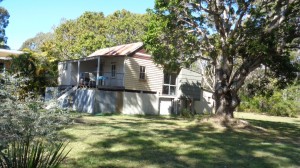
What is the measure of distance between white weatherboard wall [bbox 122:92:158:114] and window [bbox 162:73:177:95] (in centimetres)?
161

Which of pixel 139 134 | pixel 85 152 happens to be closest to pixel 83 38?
pixel 139 134

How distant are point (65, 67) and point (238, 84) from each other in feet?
60.7

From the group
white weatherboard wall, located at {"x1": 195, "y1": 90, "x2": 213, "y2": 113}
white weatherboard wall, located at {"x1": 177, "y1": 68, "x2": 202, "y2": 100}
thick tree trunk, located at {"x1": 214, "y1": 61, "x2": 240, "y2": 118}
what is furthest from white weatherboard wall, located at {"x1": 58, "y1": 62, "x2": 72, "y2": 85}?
thick tree trunk, located at {"x1": 214, "y1": 61, "x2": 240, "y2": 118}

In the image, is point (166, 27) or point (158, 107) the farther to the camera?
point (158, 107)

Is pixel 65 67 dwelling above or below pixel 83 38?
below

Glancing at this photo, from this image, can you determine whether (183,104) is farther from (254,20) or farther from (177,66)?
(254,20)

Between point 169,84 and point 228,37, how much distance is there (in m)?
11.7

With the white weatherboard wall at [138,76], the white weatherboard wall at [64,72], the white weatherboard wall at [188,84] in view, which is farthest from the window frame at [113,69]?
the white weatherboard wall at [188,84]

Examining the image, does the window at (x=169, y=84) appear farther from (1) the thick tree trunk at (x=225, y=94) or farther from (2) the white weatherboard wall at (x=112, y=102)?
(1) the thick tree trunk at (x=225, y=94)

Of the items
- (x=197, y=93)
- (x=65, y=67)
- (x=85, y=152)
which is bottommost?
(x=85, y=152)

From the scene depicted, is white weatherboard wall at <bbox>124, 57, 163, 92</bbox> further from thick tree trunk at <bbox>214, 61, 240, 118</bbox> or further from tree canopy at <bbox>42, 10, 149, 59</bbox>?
tree canopy at <bbox>42, 10, 149, 59</bbox>

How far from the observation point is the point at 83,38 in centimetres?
4116

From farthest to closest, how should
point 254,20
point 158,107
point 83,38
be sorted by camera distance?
point 83,38 → point 158,107 → point 254,20

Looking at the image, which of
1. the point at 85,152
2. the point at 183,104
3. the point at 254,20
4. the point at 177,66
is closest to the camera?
the point at 85,152
